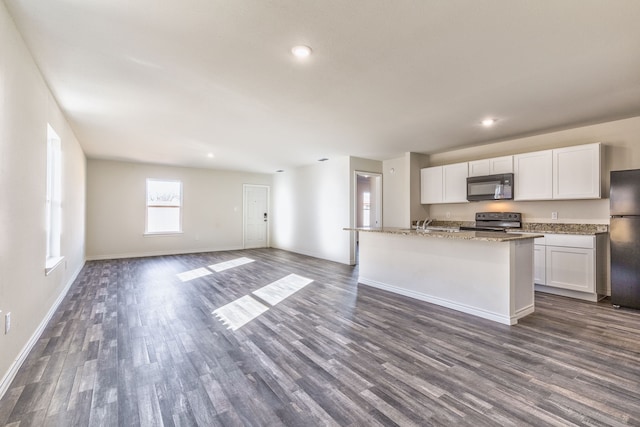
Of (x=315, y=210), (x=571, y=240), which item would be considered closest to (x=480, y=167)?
(x=571, y=240)

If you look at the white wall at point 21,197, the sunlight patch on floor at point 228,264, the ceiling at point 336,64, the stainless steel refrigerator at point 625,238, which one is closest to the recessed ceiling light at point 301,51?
the ceiling at point 336,64

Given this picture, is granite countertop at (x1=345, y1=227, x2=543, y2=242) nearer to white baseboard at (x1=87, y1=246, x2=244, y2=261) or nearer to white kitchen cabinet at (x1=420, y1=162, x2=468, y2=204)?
white kitchen cabinet at (x1=420, y1=162, x2=468, y2=204)

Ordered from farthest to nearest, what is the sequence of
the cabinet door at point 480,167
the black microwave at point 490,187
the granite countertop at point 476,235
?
the cabinet door at point 480,167 → the black microwave at point 490,187 → the granite countertop at point 476,235

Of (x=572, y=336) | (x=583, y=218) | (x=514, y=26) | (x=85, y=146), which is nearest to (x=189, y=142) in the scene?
(x=85, y=146)

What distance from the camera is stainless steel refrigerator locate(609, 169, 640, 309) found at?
3607mm

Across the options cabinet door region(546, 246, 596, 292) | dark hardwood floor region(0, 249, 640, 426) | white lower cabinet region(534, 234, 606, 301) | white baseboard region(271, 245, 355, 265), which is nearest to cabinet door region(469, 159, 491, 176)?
white lower cabinet region(534, 234, 606, 301)

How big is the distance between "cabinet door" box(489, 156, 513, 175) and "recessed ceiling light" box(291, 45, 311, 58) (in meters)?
4.14

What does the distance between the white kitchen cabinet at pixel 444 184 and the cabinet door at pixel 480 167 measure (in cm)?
11

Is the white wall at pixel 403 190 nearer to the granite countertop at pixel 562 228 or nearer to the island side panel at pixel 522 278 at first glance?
the granite countertop at pixel 562 228

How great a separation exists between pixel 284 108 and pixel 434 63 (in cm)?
179

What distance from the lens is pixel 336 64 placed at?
2.57m

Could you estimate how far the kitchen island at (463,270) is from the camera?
315 centimetres

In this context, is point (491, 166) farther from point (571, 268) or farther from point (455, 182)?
point (571, 268)

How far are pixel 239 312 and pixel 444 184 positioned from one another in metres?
4.62
